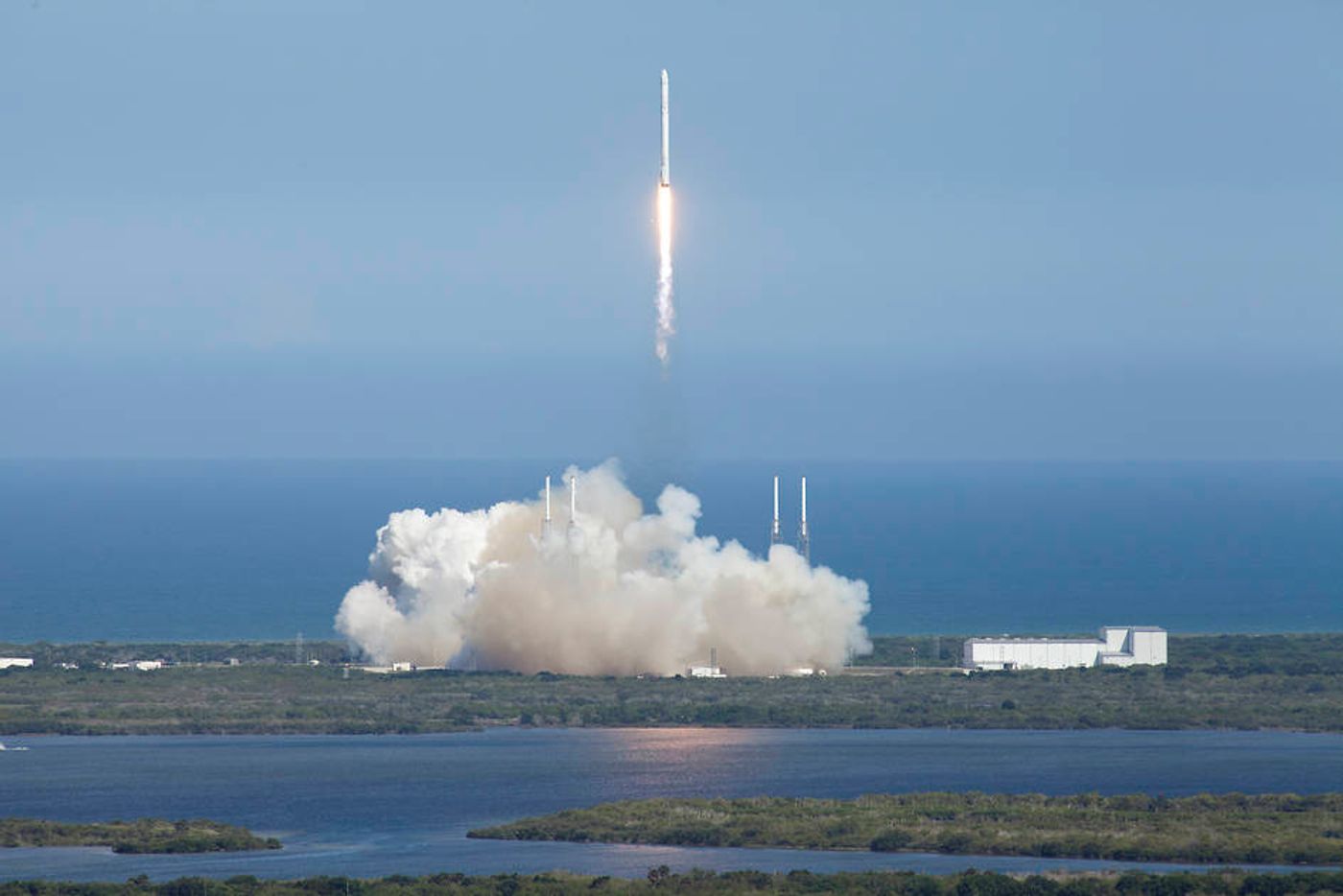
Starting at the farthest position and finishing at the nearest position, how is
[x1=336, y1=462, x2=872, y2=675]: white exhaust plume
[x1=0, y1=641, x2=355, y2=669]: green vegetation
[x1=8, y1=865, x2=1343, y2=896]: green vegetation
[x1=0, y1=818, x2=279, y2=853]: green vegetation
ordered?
1. [x1=0, y1=641, x2=355, y2=669]: green vegetation
2. [x1=336, y1=462, x2=872, y2=675]: white exhaust plume
3. [x1=0, y1=818, x2=279, y2=853]: green vegetation
4. [x1=8, y1=865, x2=1343, y2=896]: green vegetation

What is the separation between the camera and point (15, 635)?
409 feet

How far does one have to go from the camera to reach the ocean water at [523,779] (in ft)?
206

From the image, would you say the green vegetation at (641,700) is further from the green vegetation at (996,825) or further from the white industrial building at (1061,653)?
the green vegetation at (996,825)

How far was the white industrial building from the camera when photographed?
10275 cm

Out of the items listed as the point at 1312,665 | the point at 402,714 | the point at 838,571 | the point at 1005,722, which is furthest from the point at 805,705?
the point at 838,571

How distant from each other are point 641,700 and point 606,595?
3940 mm

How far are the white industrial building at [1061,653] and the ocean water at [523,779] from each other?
14.4m

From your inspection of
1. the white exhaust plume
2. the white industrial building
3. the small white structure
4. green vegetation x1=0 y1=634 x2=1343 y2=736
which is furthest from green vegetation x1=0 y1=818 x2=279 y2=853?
the white industrial building

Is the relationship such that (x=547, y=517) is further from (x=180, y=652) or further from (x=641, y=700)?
(x=180, y=652)

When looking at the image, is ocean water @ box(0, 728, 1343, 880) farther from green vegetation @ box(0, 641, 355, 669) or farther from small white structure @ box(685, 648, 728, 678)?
green vegetation @ box(0, 641, 355, 669)

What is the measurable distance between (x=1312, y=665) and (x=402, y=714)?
99.1 feet

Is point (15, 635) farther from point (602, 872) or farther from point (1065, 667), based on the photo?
point (602, 872)

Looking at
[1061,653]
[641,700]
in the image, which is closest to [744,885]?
[641,700]

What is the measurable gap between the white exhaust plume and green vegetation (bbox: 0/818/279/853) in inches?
1068
